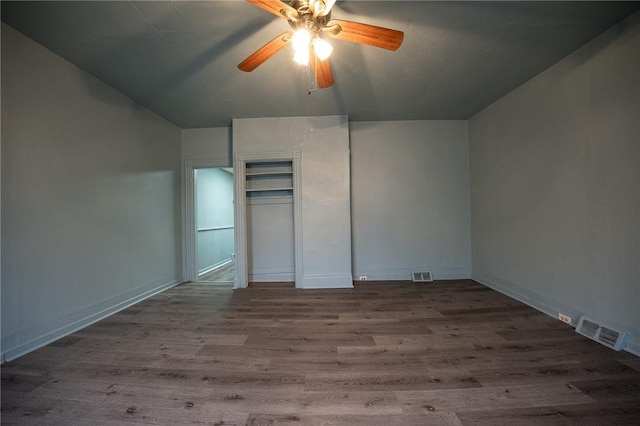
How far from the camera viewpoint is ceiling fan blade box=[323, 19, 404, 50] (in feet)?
4.65

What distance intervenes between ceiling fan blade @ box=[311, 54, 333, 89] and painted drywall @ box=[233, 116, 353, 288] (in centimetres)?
136

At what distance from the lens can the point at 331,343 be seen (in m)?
1.87

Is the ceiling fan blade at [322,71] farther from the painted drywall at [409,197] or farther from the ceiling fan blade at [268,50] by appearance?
the painted drywall at [409,197]

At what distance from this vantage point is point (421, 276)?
3545mm

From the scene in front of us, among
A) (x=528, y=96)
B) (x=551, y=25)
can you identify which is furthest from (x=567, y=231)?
(x=551, y=25)

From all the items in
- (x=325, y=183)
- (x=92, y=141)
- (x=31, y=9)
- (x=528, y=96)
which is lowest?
(x=325, y=183)

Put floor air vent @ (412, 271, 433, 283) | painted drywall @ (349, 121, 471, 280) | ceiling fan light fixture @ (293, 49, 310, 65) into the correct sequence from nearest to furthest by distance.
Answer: ceiling fan light fixture @ (293, 49, 310, 65) → floor air vent @ (412, 271, 433, 283) → painted drywall @ (349, 121, 471, 280)

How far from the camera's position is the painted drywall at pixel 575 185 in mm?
1732

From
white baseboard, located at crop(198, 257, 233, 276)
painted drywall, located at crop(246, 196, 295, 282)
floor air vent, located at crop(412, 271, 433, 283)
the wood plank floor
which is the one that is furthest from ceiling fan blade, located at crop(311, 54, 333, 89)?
white baseboard, located at crop(198, 257, 233, 276)

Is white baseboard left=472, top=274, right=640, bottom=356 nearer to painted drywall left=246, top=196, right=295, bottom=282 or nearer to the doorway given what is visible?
painted drywall left=246, top=196, right=295, bottom=282

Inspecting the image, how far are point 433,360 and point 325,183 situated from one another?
2.48 m

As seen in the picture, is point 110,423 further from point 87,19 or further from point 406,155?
point 406,155

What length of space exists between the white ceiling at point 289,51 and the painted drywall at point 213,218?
2.03m

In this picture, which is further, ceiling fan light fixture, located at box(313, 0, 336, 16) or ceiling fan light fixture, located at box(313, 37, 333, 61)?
ceiling fan light fixture, located at box(313, 37, 333, 61)
